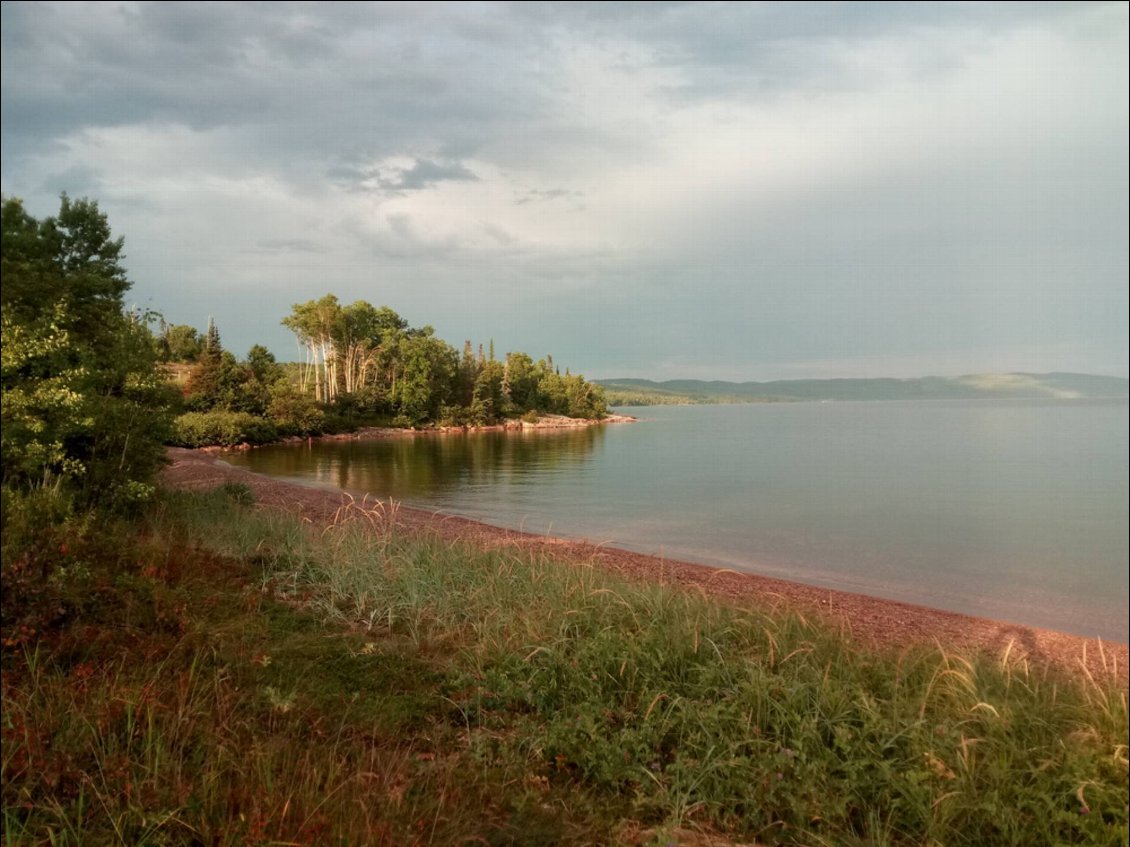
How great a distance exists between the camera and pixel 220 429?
4653 centimetres

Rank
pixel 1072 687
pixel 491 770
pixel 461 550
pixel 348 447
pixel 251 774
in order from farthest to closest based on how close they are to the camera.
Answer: pixel 348 447
pixel 461 550
pixel 1072 687
pixel 491 770
pixel 251 774

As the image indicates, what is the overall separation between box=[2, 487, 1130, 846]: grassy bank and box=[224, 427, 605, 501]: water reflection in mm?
19013

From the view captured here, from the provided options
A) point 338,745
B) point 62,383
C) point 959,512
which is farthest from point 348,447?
point 338,745

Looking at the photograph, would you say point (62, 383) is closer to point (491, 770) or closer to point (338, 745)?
point (338, 745)

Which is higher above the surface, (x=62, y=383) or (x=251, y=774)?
(x=62, y=383)

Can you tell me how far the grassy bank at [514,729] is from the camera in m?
2.85

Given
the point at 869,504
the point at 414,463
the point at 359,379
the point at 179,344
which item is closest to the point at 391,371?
the point at 359,379

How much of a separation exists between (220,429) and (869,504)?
136ft

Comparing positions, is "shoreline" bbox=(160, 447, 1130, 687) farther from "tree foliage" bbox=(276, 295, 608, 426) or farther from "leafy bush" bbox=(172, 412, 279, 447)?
"tree foliage" bbox=(276, 295, 608, 426)

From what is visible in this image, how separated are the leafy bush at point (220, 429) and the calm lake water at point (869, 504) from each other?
184 inches

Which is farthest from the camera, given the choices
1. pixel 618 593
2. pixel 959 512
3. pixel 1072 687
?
pixel 959 512

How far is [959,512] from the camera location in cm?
1997

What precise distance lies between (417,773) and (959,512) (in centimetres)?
Result: 2072

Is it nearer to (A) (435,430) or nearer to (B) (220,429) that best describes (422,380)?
(A) (435,430)
